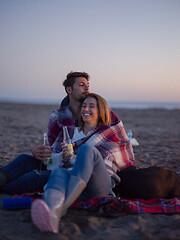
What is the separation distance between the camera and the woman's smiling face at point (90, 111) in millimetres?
3260

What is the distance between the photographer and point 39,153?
Result: 10.2 ft

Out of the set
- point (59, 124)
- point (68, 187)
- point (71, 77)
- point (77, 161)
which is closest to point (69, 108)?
point (59, 124)

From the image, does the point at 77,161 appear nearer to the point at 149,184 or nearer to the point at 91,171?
the point at 91,171

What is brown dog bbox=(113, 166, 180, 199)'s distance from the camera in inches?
114

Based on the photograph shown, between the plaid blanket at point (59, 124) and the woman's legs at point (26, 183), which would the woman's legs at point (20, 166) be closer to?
the woman's legs at point (26, 183)

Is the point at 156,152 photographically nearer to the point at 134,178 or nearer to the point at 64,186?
the point at 134,178

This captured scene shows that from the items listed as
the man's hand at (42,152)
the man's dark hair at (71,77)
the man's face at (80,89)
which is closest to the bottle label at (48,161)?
the man's hand at (42,152)

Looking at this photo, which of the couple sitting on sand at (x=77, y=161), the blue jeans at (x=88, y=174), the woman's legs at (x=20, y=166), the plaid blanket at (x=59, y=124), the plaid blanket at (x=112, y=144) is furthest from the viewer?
the plaid blanket at (x=59, y=124)

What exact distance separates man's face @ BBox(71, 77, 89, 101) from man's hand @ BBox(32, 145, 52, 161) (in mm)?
1119

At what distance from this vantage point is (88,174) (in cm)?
229

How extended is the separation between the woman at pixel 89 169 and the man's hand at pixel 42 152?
0.42 metres

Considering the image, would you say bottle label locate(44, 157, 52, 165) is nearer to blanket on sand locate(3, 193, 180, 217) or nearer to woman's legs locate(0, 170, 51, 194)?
woman's legs locate(0, 170, 51, 194)

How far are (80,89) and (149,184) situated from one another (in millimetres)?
1830

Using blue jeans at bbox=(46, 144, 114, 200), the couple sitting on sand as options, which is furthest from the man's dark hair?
blue jeans at bbox=(46, 144, 114, 200)
